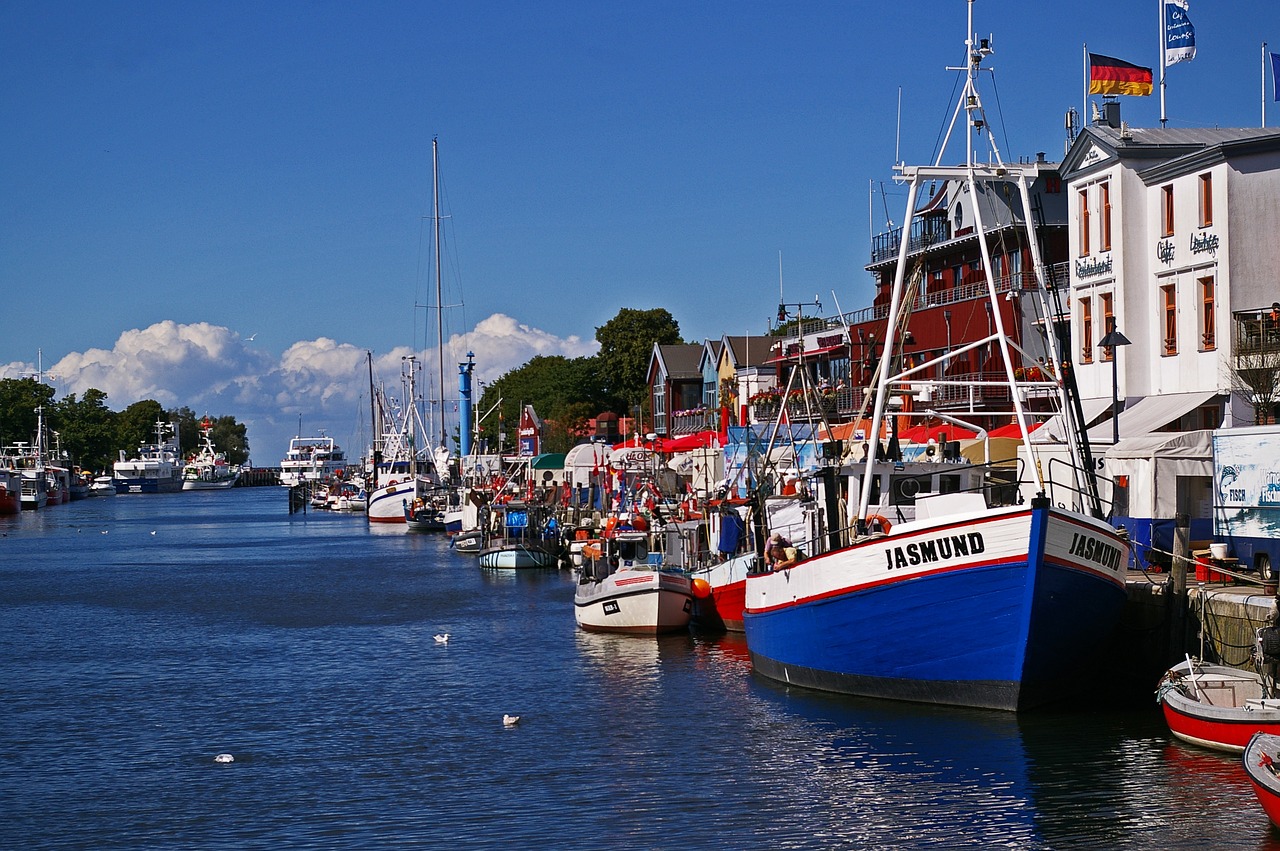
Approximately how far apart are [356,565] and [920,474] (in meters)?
46.6

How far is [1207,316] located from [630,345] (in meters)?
82.8

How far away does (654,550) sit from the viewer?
50125mm

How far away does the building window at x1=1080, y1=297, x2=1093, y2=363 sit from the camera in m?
44.5

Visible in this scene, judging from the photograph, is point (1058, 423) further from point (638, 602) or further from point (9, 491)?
point (9, 491)

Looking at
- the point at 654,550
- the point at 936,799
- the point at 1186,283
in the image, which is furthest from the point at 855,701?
the point at 654,550

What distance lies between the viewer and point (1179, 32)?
4353 centimetres

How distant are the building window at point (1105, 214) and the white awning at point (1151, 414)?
16.7 ft

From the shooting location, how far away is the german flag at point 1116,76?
46.5 m

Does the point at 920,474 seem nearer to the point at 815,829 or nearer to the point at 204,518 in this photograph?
the point at 815,829

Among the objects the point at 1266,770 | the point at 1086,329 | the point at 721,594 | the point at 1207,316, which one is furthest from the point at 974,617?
the point at 1086,329

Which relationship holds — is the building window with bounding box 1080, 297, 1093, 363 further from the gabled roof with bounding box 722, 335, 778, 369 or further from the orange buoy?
the gabled roof with bounding box 722, 335, 778, 369

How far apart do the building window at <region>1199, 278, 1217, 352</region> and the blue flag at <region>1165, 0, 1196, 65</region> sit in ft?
26.2

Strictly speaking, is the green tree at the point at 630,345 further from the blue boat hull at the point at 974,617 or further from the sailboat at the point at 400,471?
the blue boat hull at the point at 974,617

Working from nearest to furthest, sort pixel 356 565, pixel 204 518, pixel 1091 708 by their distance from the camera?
pixel 1091 708 < pixel 356 565 < pixel 204 518
